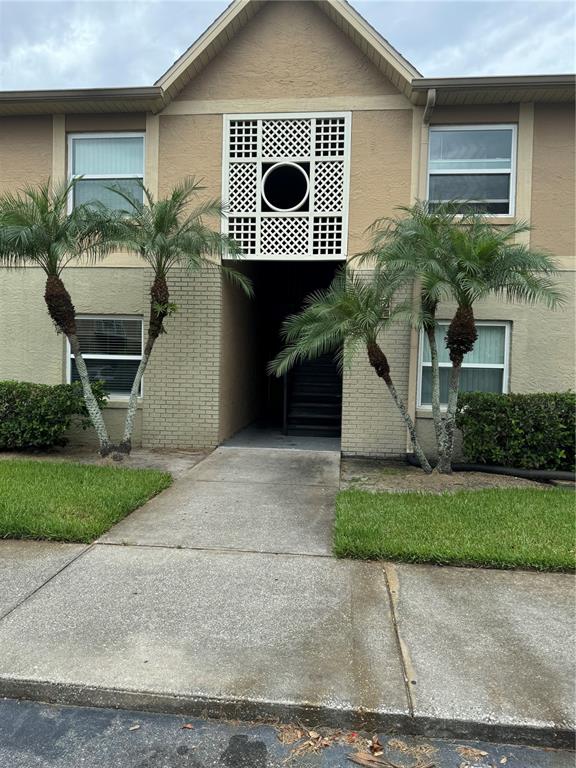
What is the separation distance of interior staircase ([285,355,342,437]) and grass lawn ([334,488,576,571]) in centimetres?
475

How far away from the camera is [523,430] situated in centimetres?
793

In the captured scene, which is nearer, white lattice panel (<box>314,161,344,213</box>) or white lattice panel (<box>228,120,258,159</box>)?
white lattice panel (<box>314,161,344,213</box>)

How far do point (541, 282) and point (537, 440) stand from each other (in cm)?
224

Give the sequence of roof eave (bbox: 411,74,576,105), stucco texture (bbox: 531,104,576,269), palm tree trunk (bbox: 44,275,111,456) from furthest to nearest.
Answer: stucco texture (bbox: 531,104,576,269) < roof eave (bbox: 411,74,576,105) < palm tree trunk (bbox: 44,275,111,456)

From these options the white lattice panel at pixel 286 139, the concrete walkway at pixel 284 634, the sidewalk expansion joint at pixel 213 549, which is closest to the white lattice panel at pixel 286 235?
the white lattice panel at pixel 286 139

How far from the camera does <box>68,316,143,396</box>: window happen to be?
32.0ft

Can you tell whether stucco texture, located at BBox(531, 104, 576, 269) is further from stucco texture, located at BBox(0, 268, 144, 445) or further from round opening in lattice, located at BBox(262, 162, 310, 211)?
stucco texture, located at BBox(0, 268, 144, 445)

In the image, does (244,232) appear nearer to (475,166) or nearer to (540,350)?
(475,166)

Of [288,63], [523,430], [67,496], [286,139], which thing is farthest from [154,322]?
[523,430]

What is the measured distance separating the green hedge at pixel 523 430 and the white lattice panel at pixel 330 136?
4.76 meters

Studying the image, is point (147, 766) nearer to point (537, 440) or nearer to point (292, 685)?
point (292, 685)

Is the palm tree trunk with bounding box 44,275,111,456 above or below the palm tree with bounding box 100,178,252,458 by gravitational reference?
below

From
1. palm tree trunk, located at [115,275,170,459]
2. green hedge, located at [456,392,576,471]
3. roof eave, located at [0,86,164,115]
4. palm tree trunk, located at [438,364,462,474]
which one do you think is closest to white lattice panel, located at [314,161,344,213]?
roof eave, located at [0,86,164,115]

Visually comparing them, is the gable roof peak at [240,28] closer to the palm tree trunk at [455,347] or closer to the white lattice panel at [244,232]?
the white lattice panel at [244,232]
